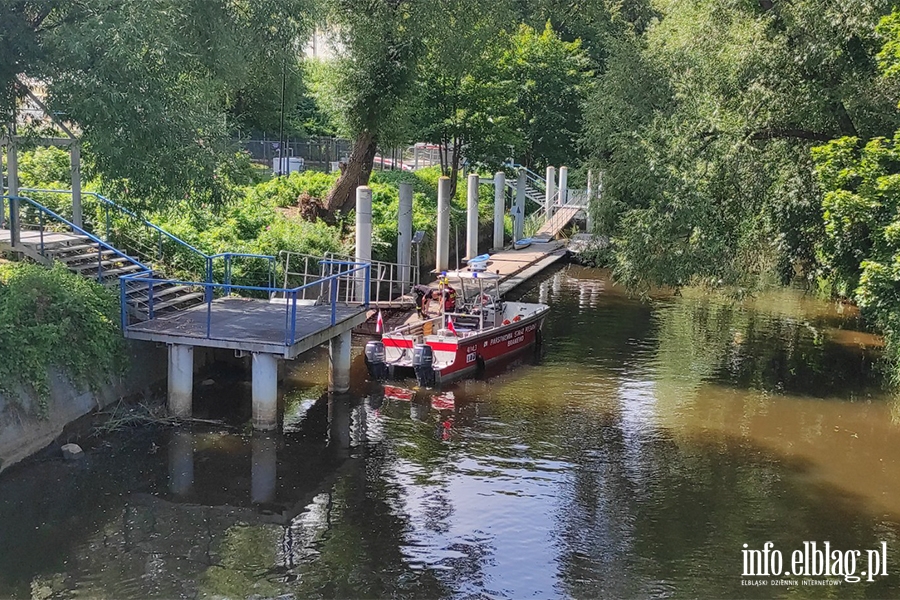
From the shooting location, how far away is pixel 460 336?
19.2 metres

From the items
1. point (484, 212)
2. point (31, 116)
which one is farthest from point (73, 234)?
point (484, 212)

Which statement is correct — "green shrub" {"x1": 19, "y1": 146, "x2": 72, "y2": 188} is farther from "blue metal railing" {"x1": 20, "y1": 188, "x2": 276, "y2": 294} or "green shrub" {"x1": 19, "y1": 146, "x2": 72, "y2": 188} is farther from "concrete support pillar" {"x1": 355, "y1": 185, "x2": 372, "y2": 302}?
"concrete support pillar" {"x1": 355, "y1": 185, "x2": 372, "y2": 302}

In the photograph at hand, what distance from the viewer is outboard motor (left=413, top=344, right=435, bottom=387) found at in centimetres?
1784

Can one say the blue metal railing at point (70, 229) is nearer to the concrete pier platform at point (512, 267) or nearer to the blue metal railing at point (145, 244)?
the blue metal railing at point (145, 244)

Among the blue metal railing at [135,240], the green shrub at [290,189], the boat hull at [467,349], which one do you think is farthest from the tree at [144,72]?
the green shrub at [290,189]

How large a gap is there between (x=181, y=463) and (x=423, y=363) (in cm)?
589

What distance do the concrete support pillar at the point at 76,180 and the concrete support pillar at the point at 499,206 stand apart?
1861cm

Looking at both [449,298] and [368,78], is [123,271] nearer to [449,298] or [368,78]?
[449,298]

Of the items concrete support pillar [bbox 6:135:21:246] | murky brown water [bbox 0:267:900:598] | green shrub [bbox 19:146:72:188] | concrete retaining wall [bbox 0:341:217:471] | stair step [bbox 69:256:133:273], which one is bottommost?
murky brown water [bbox 0:267:900:598]

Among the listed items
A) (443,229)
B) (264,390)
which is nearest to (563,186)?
(443,229)

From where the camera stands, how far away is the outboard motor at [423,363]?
17.8 metres

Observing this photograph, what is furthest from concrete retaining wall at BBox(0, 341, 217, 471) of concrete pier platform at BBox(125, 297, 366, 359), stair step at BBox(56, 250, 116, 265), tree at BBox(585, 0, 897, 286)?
tree at BBox(585, 0, 897, 286)

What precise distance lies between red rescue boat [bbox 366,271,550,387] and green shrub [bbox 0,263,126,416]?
212 inches

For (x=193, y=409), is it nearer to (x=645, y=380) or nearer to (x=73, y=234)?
(x=73, y=234)
